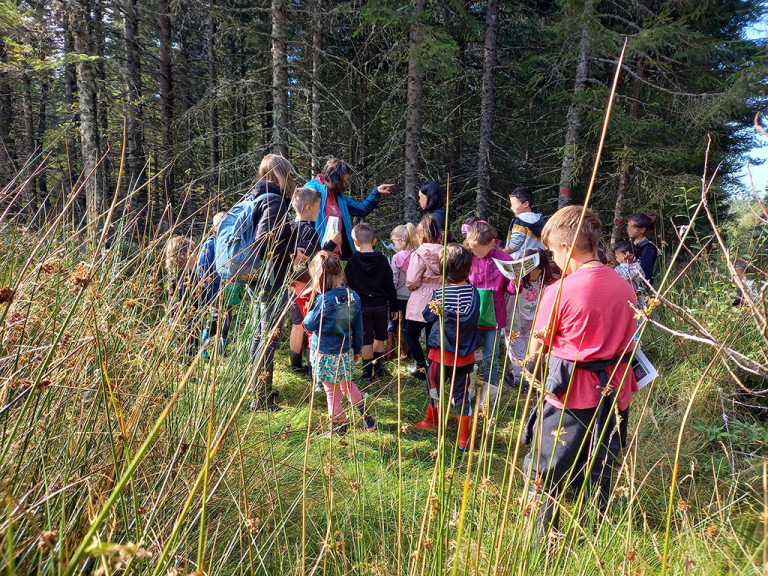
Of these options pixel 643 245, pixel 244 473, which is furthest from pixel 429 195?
pixel 244 473

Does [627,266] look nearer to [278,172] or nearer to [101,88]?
[278,172]

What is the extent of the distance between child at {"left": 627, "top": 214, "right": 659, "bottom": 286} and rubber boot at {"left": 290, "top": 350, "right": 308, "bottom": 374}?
4079mm

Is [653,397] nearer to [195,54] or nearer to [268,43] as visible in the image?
[268,43]

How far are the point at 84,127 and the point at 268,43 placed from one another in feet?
23.6

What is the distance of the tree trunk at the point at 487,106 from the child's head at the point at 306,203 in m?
6.47

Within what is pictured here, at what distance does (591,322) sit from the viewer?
1.97m

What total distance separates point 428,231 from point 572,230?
7.38 feet

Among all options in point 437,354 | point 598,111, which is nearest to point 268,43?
point 598,111

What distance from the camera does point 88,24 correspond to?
6.70 metres

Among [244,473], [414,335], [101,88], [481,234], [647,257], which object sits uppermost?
[101,88]

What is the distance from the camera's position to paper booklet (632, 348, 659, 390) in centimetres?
202

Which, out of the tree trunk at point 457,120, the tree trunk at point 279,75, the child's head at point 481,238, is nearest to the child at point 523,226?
the child's head at point 481,238

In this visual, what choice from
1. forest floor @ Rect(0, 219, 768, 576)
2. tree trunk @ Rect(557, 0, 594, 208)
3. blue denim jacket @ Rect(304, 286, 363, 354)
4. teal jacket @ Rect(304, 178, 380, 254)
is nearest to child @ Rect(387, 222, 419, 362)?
teal jacket @ Rect(304, 178, 380, 254)

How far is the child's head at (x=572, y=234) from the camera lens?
2.07 metres
